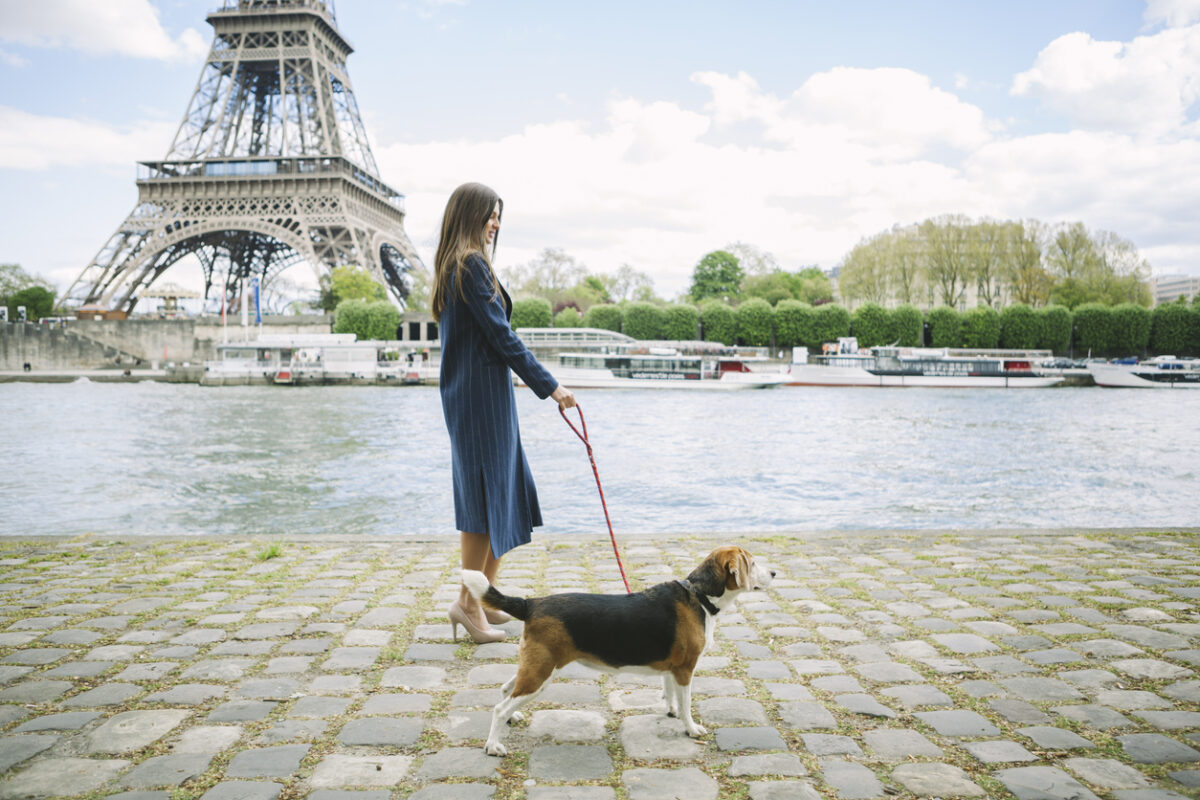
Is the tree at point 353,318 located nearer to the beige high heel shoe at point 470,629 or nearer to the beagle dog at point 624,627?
the beige high heel shoe at point 470,629

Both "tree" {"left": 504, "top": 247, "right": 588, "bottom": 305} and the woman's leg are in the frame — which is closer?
the woman's leg

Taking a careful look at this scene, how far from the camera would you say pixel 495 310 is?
3375 mm

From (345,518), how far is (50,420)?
19277 mm

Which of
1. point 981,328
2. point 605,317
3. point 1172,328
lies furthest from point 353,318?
point 1172,328

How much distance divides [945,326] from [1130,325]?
12.4 m

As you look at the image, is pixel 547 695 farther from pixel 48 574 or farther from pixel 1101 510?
pixel 1101 510

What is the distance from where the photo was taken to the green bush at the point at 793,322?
5916cm

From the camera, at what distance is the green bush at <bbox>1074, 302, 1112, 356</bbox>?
2179 inches

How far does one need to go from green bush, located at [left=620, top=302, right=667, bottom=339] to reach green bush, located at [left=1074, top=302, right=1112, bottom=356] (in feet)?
99.0

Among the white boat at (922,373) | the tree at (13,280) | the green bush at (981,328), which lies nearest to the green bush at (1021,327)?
the green bush at (981,328)

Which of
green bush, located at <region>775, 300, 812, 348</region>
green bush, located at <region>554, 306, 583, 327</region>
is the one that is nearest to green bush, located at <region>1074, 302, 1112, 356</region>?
green bush, located at <region>775, 300, 812, 348</region>

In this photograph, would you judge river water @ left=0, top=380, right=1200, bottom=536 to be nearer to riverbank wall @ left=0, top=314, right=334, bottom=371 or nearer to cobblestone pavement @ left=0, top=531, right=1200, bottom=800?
cobblestone pavement @ left=0, top=531, right=1200, bottom=800

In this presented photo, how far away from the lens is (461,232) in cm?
346

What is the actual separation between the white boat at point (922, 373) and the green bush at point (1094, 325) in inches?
420
